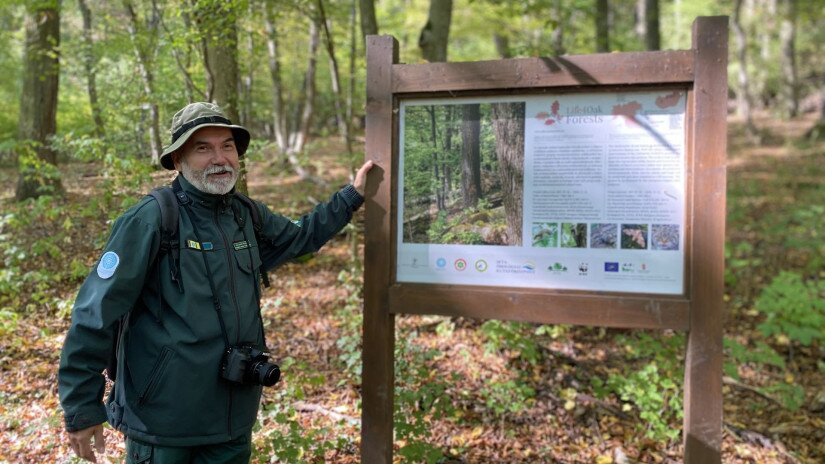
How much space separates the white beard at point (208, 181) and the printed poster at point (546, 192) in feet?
2.79

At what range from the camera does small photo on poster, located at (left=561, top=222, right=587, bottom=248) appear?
257cm

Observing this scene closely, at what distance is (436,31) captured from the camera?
596 centimetres

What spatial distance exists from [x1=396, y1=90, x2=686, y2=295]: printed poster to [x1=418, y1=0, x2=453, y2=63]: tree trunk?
3.46m

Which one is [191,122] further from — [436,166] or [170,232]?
[436,166]

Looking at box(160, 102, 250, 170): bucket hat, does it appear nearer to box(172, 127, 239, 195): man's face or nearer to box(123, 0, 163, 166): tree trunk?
box(172, 127, 239, 195): man's face

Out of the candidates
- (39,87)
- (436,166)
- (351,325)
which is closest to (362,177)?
(436,166)

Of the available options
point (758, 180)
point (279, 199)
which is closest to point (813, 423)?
point (279, 199)

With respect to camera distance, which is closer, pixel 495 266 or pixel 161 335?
pixel 161 335

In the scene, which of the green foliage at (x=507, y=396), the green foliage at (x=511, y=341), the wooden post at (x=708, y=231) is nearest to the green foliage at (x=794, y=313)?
the green foliage at (x=511, y=341)

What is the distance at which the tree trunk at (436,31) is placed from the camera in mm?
5949

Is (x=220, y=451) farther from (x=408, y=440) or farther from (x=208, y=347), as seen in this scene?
(x=408, y=440)

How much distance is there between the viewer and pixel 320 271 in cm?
714

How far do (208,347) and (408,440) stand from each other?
1.59 metres

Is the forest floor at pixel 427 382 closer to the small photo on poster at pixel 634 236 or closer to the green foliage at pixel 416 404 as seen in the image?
the green foliage at pixel 416 404
